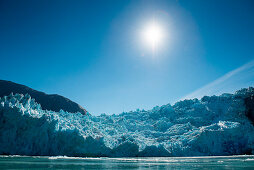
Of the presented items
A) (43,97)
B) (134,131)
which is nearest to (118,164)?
(134,131)

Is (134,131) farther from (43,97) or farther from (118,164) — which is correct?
(43,97)

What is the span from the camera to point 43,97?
44.4 meters

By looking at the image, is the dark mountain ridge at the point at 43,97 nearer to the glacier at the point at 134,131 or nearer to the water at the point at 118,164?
the glacier at the point at 134,131

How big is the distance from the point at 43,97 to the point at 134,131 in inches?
880

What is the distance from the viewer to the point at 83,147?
21062 millimetres

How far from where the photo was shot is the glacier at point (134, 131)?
63.1ft

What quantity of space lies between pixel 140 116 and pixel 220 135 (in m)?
16.4

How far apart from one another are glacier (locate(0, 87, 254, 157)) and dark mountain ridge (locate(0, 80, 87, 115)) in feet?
48.1

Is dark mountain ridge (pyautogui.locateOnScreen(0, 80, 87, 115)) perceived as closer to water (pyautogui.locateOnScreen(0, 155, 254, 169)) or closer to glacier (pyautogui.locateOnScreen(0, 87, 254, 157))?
glacier (pyautogui.locateOnScreen(0, 87, 254, 157))

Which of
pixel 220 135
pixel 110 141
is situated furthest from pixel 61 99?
pixel 220 135

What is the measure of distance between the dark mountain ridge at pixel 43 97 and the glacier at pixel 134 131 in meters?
14.7

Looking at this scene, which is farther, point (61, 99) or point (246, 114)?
point (61, 99)

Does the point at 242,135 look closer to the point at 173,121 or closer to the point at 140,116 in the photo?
the point at 173,121

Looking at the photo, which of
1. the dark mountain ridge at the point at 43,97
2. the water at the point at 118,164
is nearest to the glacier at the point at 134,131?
the water at the point at 118,164
